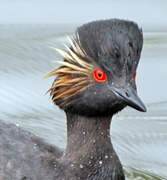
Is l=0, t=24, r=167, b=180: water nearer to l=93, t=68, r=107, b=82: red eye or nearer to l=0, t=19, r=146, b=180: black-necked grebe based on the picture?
l=0, t=19, r=146, b=180: black-necked grebe

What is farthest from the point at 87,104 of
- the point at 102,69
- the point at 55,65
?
the point at 55,65

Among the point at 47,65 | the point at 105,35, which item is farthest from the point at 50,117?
the point at 105,35

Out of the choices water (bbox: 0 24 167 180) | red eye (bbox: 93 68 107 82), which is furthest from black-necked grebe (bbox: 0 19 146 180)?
water (bbox: 0 24 167 180)

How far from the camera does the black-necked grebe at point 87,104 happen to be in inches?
386

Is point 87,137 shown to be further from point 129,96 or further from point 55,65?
point 55,65

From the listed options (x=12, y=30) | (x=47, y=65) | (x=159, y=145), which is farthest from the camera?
(x=12, y=30)

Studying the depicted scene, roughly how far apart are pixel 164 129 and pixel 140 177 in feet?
6.22

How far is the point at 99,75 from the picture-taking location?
32.5 feet

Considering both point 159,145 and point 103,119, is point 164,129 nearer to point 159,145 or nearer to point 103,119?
point 159,145

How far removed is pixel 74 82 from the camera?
1012cm

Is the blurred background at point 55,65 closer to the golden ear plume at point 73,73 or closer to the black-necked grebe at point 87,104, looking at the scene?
the black-necked grebe at point 87,104

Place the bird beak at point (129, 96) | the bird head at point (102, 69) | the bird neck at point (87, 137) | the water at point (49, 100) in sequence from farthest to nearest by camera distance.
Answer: the water at point (49, 100) → the bird neck at point (87, 137) → the bird head at point (102, 69) → the bird beak at point (129, 96)

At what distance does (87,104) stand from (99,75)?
43 centimetres

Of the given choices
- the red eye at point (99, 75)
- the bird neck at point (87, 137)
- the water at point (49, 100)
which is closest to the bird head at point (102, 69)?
the red eye at point (99, 75)
